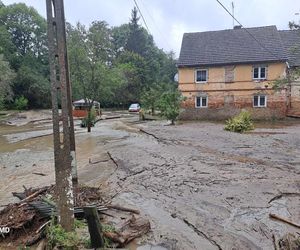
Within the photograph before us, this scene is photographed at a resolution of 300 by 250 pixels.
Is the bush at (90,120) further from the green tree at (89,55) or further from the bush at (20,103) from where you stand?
the bush at (20,103)

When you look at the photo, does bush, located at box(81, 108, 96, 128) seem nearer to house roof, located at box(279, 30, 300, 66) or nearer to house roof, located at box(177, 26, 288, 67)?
house roof, located at box(177, 26, 288, 67)

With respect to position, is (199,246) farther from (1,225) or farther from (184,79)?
(184,79)

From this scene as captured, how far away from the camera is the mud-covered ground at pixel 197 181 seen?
6.25 meters

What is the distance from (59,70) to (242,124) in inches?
701

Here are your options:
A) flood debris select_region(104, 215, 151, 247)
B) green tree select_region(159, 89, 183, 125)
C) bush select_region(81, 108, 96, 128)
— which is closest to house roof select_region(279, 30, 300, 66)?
green tree select_region(159, 89, 183, 125)

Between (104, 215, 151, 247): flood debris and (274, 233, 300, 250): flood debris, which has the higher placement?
(104, 215, 151, 247): flood debris

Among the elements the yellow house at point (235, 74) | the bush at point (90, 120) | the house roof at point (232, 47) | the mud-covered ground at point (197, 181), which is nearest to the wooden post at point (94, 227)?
the mud-covered ground at point (197, 181)

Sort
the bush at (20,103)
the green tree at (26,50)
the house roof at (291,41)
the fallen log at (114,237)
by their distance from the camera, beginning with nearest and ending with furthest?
1. the fallen log at (114,237)
2. the house roof at (291,41)
3. the bush at (20,103)
4. the green tree at (26,50)

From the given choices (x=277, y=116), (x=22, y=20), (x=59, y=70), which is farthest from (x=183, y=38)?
(x=22, y=20)

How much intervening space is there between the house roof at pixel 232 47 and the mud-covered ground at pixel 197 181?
16.2 metres

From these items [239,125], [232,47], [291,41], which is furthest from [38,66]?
[239,125]

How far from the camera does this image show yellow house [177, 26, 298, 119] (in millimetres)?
32000

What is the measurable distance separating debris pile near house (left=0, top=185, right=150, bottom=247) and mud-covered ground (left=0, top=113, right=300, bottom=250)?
15.6 inches

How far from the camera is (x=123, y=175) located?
34.9 feet
